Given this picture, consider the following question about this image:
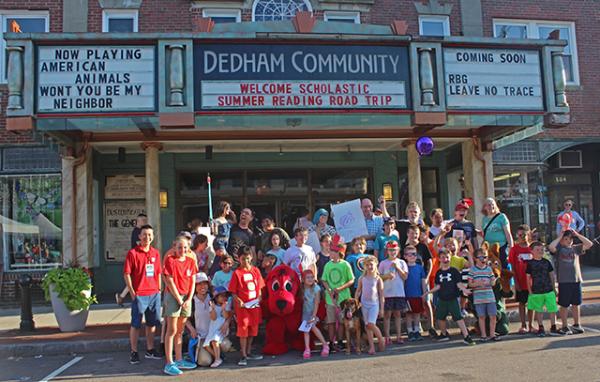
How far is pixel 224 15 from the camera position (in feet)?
43.0

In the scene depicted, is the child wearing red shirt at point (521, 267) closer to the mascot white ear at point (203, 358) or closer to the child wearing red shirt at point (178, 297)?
the mascot white ear at point (203, 358)

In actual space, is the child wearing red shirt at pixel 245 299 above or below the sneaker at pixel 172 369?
above

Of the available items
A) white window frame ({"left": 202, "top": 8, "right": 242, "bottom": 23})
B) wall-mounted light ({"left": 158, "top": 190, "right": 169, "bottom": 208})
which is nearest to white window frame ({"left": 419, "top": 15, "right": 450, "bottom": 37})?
white window frame ({"left": 202, "top": 8, "right": 242, "bottom": 23})

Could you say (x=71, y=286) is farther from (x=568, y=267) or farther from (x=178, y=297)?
A: (x=568, y=267)

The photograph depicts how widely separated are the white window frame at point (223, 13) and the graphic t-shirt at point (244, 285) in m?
7.86

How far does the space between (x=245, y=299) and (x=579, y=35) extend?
40.5 ft

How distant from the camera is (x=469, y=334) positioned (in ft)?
26.0

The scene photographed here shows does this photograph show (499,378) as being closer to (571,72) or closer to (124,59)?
(124,59)

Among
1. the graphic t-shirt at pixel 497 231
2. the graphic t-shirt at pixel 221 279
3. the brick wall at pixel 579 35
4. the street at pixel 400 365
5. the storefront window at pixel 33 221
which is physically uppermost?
the brick wall at pixel 579 35

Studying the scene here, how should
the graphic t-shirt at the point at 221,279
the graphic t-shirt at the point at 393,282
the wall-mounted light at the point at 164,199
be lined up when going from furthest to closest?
the wall-mounted light at the point at 164,199
the graphic t-shirt at the point at 393,282
the graphic t-shirt at the point at 221,279

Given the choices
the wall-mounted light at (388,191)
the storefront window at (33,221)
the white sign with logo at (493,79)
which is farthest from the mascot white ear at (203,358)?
the wall-mounted light at (388,191)

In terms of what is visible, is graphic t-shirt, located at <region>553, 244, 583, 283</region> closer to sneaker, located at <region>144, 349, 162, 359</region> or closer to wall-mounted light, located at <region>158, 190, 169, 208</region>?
sneaker, located at <region>144, 349, 162, 359</region>

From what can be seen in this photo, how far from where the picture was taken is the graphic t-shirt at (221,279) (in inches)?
286

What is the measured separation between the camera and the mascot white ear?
6.88 metres
